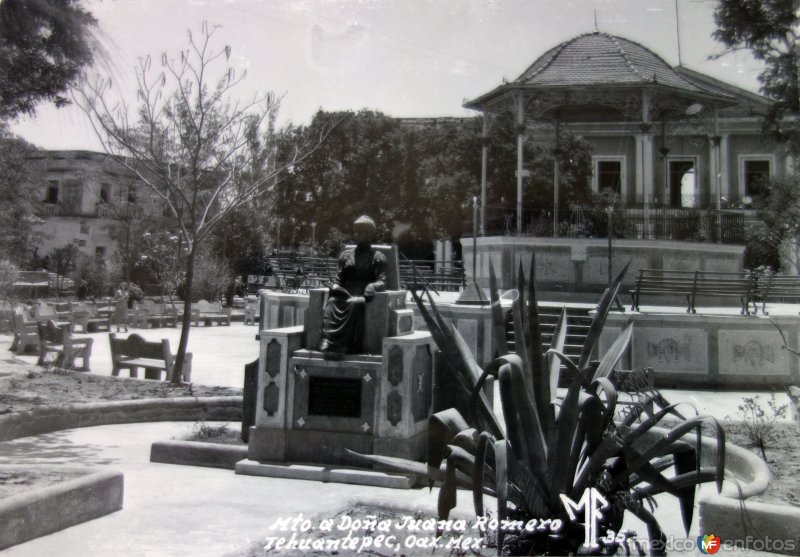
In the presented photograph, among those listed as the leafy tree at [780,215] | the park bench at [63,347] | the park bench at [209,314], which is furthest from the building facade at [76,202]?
the leafy tree at [780,215]

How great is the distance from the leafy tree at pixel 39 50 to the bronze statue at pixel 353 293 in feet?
14.1

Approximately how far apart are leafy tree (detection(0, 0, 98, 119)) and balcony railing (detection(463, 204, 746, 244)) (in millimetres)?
13382

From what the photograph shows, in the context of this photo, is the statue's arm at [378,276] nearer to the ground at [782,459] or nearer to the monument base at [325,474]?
the monument base at [325,474]

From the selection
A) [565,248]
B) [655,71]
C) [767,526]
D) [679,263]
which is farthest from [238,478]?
[655,71]

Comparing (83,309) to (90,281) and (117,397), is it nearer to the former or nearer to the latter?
(117,397)

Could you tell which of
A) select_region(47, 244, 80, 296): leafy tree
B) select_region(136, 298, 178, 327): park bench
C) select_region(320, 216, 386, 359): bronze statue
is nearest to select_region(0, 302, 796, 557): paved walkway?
select_region(320, 216, 386, 359): bronze statue

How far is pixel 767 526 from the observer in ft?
14.1

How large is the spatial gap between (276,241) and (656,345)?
34399 mm

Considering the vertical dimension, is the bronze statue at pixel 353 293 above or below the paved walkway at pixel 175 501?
above

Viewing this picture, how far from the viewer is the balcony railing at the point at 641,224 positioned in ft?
65.1

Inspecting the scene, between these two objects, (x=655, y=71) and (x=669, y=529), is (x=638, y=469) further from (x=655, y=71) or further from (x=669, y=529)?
(x=655, y=71)

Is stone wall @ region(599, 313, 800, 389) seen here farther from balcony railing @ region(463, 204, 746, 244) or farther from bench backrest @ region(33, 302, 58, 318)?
bench backrest @ region(33, 302, 58, 318)

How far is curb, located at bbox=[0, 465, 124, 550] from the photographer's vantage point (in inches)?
171

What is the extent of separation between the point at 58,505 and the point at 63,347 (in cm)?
870
